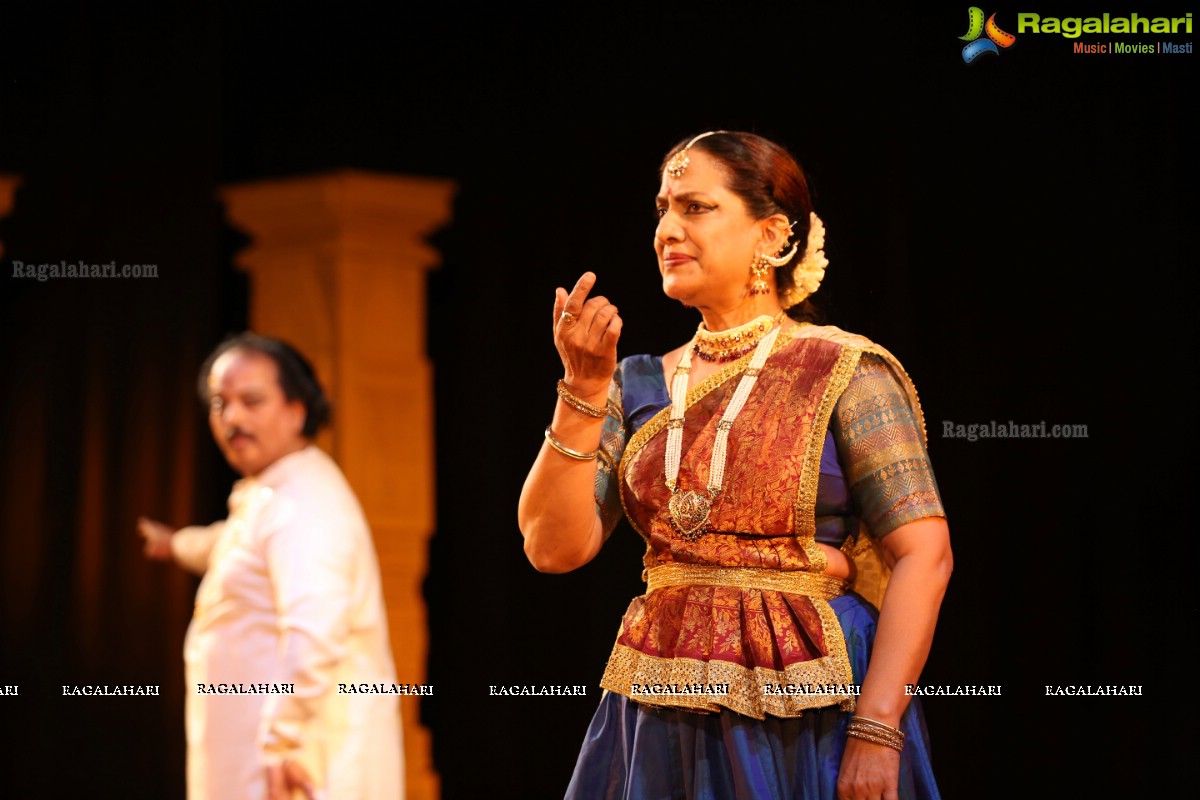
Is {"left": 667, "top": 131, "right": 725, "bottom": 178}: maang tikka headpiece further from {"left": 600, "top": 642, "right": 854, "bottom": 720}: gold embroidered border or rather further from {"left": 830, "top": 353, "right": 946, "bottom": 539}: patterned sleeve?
{"left": 600, "top": 642, "right": 854, "bottom": 720}: gold embroidered border

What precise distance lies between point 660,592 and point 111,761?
1.96 metres

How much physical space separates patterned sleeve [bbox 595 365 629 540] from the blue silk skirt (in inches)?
11.6

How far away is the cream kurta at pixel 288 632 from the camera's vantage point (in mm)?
2863

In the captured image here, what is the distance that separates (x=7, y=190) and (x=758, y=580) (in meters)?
2.38

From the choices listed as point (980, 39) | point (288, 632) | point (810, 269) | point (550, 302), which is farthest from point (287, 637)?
point (980, 39)

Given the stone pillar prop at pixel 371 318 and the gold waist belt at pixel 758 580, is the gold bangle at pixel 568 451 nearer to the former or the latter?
the gold waist belt at pixel 758 580

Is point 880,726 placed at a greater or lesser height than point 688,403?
lesser

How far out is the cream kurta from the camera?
9.39ft

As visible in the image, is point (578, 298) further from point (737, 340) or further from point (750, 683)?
point (750, 683)

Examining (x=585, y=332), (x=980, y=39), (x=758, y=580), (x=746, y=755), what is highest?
(x=980, y=39)

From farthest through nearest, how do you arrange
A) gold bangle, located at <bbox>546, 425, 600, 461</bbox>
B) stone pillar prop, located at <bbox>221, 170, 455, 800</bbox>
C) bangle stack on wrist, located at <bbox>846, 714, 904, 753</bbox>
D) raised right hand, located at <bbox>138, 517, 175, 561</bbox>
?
stone pillar prop, located at <bbox>221, 170, 455, 800</bbox>
raised right hand, located at <bbox>138, 517, 175, 561</bbox>
gold bangle, located at <bbox>546, 425, 600, 461</bbox>
bangle stack on wrist, located at <bbox>846, 714, 904, 753</bbox>

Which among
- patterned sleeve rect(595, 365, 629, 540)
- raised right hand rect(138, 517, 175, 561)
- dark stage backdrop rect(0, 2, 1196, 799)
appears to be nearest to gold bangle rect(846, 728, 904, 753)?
patterned sleeve rect(595, 365, 629, 540)

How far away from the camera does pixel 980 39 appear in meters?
3.04

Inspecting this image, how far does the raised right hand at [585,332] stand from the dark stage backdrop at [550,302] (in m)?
1.26
